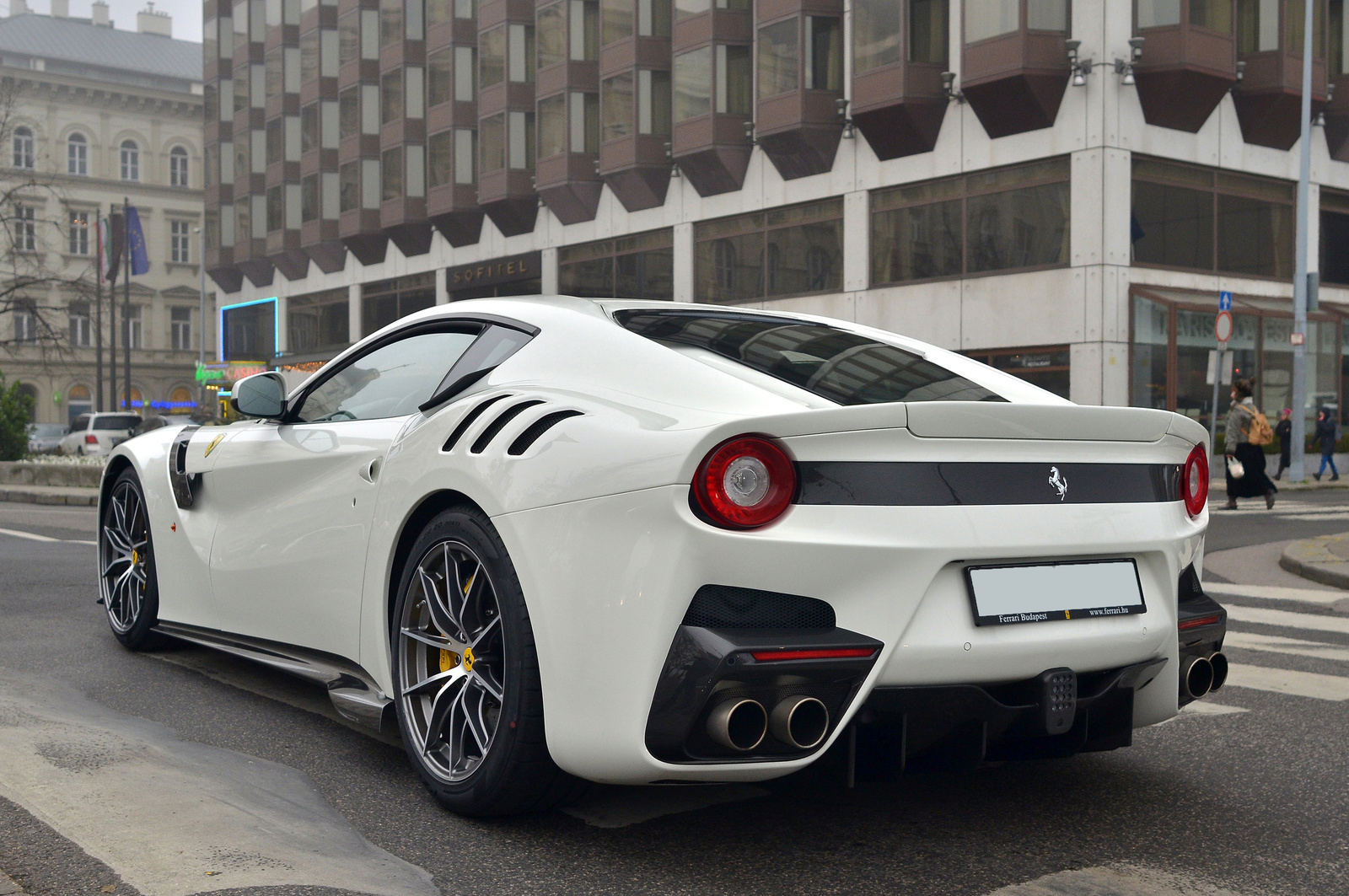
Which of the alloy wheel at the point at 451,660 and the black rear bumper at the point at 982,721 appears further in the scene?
the alloy wheel at the point at 451,660

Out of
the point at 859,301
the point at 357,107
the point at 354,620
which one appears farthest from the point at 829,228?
the point at 354,620

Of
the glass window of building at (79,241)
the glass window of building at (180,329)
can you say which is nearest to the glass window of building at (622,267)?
the glass window of building at (79,241)

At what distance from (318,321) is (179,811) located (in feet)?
154

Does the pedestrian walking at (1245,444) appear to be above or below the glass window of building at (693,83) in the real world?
below

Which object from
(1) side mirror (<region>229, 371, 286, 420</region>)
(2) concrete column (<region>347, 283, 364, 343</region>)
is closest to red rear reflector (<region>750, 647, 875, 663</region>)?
(1) side mirror (<region>229, 371, 286, 420</region>)

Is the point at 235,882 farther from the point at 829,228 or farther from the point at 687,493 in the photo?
the point at 829,228

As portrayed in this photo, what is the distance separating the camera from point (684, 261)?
3259 cm

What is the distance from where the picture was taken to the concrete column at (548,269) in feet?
121

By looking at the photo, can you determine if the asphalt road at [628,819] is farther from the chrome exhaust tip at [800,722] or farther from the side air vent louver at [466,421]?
the side air vent louver at [466,421]

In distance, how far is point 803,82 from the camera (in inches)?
1111

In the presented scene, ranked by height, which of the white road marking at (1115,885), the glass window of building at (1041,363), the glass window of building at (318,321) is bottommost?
the white road marking at (1115,885)

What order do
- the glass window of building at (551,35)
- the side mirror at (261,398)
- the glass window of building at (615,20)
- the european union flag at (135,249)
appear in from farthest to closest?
1. the european union flag at (135,249)
2. the glass window of building at (551,35)
3. the glass window of building at (615,20)
4. the side mirror at (261,398)

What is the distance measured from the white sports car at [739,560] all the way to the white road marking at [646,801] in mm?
176

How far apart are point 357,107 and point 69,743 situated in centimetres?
4362
